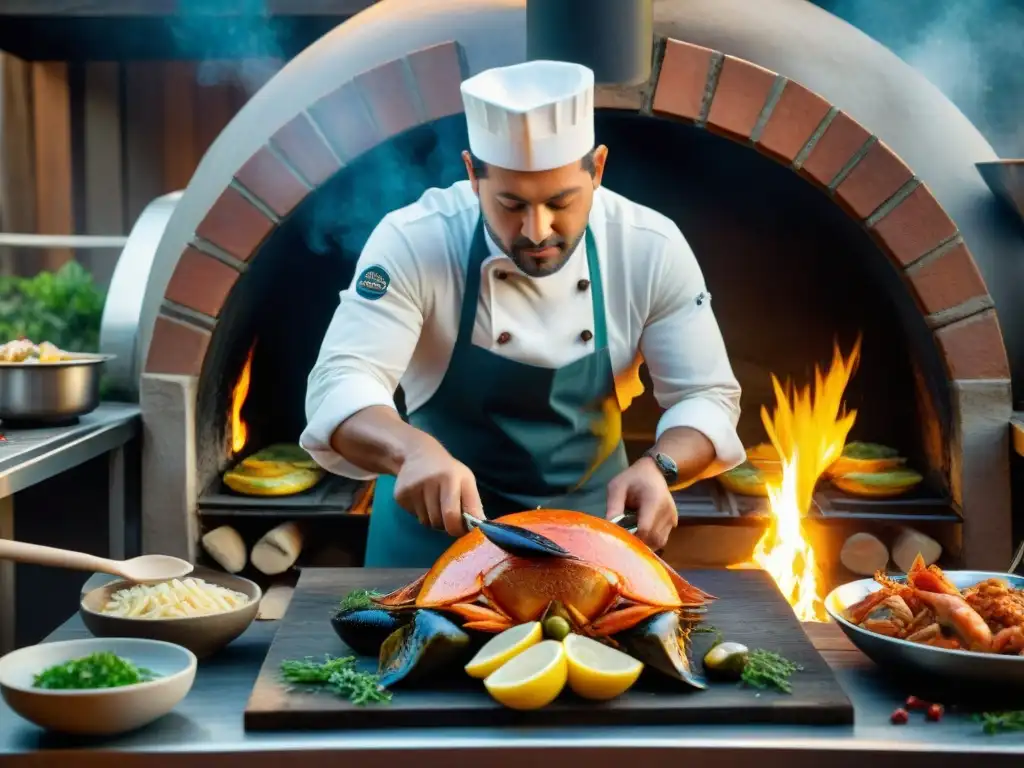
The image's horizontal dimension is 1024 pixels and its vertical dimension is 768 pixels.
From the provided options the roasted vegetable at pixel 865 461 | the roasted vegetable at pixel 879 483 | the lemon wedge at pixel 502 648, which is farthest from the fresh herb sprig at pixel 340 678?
the roasted vegetable at pixel 865 461

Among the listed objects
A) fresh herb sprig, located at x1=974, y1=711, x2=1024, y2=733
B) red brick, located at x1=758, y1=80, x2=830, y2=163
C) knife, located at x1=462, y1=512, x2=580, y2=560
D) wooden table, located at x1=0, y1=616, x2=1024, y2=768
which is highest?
red brick, located at x1=758, y1=80, x2=830, y2=163

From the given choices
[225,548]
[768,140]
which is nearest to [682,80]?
[768,140]

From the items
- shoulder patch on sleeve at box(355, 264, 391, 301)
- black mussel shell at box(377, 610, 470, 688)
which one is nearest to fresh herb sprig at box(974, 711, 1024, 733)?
black mussel shell at box(377, 610, 470, 688)

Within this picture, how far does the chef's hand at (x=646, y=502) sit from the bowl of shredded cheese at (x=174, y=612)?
0.72m

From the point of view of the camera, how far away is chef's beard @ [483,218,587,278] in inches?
99.4

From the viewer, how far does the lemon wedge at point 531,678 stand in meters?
1.77

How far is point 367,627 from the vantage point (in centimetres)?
201

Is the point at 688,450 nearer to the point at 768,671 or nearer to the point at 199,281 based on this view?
the point at 768,671

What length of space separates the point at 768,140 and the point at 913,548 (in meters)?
1.33

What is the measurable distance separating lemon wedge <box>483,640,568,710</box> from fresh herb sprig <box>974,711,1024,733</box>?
0.61 meters

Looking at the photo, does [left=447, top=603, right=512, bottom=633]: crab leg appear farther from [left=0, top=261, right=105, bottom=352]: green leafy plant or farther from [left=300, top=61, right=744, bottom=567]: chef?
[left=0, top=261, right=105, bottom=352]: green leafy plant

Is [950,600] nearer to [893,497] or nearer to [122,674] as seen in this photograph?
[122,674]

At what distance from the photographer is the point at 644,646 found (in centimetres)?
188

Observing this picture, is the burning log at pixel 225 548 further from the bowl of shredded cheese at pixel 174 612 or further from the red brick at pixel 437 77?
the bowl of shredded cheese at pixel 174 612
